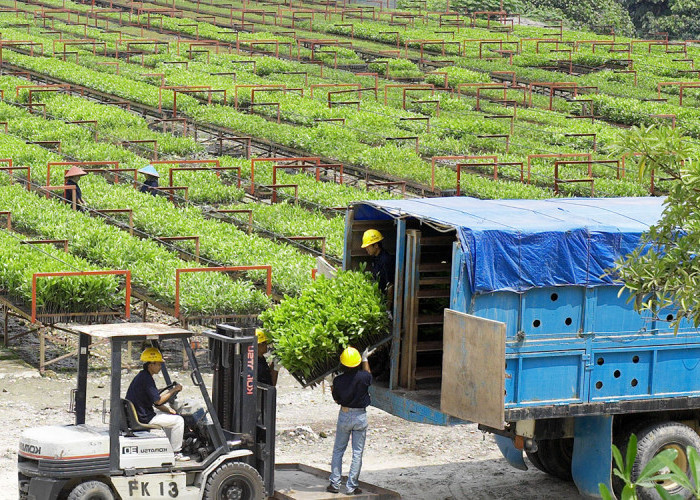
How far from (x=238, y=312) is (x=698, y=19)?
49738 millimetres

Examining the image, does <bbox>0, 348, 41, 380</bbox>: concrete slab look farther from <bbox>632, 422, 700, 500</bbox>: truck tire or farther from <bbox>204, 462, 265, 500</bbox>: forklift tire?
<bbox>632, 422, 700, 500</bbox>: truck tire

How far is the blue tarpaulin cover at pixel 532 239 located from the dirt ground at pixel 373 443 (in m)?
2.81

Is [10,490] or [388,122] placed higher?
[388,122]

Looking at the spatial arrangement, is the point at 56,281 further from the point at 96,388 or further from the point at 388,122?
the point at 388,122

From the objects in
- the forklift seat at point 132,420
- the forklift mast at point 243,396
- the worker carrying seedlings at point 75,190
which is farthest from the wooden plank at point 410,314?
the worker carrying seedlings at point 75,190

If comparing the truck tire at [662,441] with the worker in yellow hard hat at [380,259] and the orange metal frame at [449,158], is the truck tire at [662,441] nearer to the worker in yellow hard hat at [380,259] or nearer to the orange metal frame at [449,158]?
the worker in yellow hard hat at [380,259]

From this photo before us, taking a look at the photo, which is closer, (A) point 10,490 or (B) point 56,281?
(A) point 10,490

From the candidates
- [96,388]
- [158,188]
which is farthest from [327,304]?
[158,188]

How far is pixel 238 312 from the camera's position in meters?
18.2

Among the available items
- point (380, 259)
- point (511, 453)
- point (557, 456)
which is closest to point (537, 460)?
point (557, 456)

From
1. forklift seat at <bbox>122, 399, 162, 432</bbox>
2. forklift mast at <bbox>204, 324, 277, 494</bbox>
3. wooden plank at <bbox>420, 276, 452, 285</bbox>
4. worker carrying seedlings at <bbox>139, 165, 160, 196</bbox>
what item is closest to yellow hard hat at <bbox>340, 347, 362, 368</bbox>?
forklift mast at <bbox>204, 324, 277, 494</bbox>

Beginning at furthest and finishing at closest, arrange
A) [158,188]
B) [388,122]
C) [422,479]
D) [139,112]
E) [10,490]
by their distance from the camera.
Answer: [139,112] < [388,122] < [158,188] < [422,479] < [10,490]

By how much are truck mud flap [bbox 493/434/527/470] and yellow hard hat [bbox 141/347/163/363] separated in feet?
13.8

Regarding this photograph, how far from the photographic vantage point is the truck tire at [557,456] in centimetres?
1355
